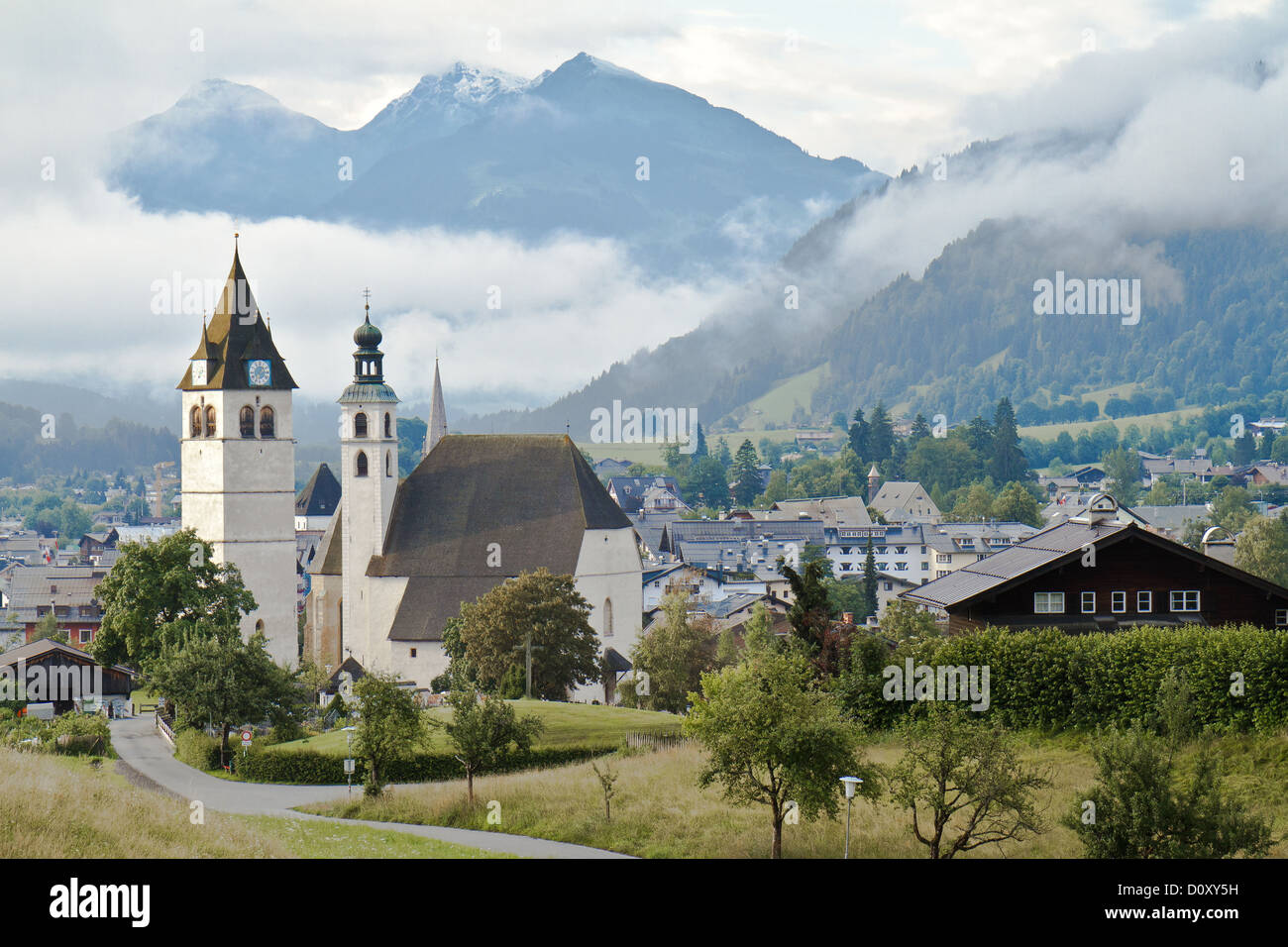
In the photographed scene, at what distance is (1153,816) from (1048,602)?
23.4m

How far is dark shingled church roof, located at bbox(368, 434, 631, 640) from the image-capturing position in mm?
74875

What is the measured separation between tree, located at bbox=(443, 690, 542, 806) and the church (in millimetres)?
29863

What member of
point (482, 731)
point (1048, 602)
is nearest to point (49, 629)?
point (482, 731)

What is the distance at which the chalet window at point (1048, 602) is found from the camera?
153 ft

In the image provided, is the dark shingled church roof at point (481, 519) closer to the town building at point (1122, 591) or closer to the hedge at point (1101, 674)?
the town building at point (1122, 591)

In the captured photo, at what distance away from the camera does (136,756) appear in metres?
51.8

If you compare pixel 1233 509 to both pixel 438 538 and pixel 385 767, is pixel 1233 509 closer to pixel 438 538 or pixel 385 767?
pixel 438 538

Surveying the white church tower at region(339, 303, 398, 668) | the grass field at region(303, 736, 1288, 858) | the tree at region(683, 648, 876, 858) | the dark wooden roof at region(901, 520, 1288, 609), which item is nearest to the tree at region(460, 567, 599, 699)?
the white church tower at region(339, 303, 398, 668)

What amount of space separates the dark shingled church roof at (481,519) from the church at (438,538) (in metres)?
0.05

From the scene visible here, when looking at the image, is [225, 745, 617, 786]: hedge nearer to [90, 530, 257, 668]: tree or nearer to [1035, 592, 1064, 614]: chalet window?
[1035, 592, 1064, 614]: chalet window

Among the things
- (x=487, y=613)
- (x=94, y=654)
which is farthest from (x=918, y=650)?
(x=94, y=654)

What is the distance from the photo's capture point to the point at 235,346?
76438mm

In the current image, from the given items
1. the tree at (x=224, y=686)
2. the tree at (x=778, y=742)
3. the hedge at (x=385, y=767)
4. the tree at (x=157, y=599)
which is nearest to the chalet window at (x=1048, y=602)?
the hedge at (x=385, y=767)
